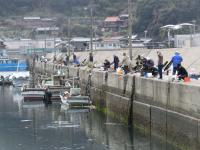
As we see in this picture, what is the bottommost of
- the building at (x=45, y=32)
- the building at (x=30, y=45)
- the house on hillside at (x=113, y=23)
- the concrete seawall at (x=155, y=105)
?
the concrete seawall at (x=155, y=105)

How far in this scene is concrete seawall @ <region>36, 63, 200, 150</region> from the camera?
2736cm

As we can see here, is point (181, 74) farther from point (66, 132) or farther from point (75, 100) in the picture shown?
point (75, 100)

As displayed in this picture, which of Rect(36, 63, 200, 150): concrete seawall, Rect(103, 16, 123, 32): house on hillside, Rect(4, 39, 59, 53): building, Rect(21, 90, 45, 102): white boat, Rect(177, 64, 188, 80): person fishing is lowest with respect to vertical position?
Rect(21, 90, 45, 102): white boat

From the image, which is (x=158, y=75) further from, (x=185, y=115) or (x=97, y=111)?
(x=97, y=111)

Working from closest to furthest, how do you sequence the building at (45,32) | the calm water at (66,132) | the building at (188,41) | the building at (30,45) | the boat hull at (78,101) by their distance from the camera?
the calm water at (66,132)
the boat hull at (78,101)
the building at (188,41)
the building at (30,45)
the building at (45,32)

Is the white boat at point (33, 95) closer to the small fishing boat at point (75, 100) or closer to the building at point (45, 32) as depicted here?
the small fishing boat at point (75, 100)

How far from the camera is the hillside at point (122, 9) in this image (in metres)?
128

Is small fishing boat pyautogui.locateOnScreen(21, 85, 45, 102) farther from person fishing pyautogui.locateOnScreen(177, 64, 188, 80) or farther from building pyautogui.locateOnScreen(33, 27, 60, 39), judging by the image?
building pyautogui.locateOnScreen(33, 27, 60, 39)

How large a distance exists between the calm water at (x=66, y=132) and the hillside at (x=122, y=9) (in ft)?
258

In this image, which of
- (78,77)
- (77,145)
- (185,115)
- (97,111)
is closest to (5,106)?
(78,77)

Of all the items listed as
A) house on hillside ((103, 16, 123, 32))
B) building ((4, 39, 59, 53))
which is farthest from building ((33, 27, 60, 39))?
house on hillside ((103, 16, 123, 32))

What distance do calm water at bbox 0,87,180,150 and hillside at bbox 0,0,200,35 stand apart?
258 ft

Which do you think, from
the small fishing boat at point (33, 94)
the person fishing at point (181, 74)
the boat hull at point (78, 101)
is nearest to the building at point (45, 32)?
the small fishing boat at point (33, 94)

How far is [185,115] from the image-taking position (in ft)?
91.8
